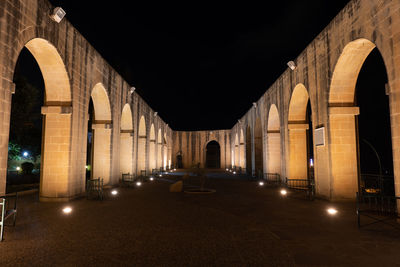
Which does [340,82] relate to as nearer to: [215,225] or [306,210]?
[306,210]

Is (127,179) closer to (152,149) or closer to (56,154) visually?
(152,149)

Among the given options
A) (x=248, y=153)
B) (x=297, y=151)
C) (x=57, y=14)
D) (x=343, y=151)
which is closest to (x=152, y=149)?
(x=248, y=153)

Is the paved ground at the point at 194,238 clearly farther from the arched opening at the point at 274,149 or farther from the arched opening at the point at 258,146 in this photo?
the arched opening at the point at 258,146

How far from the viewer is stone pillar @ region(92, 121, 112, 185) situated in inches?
563

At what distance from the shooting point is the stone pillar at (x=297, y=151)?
14.0 meters

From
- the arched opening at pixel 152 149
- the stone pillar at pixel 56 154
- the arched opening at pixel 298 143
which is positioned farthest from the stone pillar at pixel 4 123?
the arched opening at pixel 152 149

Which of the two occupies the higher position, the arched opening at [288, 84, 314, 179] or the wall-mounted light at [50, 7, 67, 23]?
the wall-mounted light at [50, 7, 67, 23]

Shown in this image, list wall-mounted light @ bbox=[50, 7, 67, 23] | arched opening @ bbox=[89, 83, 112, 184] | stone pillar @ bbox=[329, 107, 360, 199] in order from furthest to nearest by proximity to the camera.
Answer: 1. arched opening @ bbox=[89, 83, 112, 184]
2. stone pillar @ bbox=[329, 107, 360, 199]
3. wall-mounted light @ bbox=[50, 7, 67, 23]

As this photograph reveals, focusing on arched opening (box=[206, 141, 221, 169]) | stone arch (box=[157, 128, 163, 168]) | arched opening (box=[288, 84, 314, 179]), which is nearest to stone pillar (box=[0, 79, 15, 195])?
arched opening (box=[288, 84, 314, 179])

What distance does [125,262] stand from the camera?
3.97m

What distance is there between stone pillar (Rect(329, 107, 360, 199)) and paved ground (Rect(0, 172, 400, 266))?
1485 millimetres

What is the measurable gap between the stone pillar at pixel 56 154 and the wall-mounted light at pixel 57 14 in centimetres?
287

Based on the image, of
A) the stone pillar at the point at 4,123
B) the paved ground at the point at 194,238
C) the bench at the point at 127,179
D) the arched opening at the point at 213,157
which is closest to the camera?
the paved ground at the point at 194,238

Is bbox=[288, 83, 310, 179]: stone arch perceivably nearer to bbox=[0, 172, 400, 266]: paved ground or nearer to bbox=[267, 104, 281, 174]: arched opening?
bbox=[267, 104, 281, 174]: arched opening
